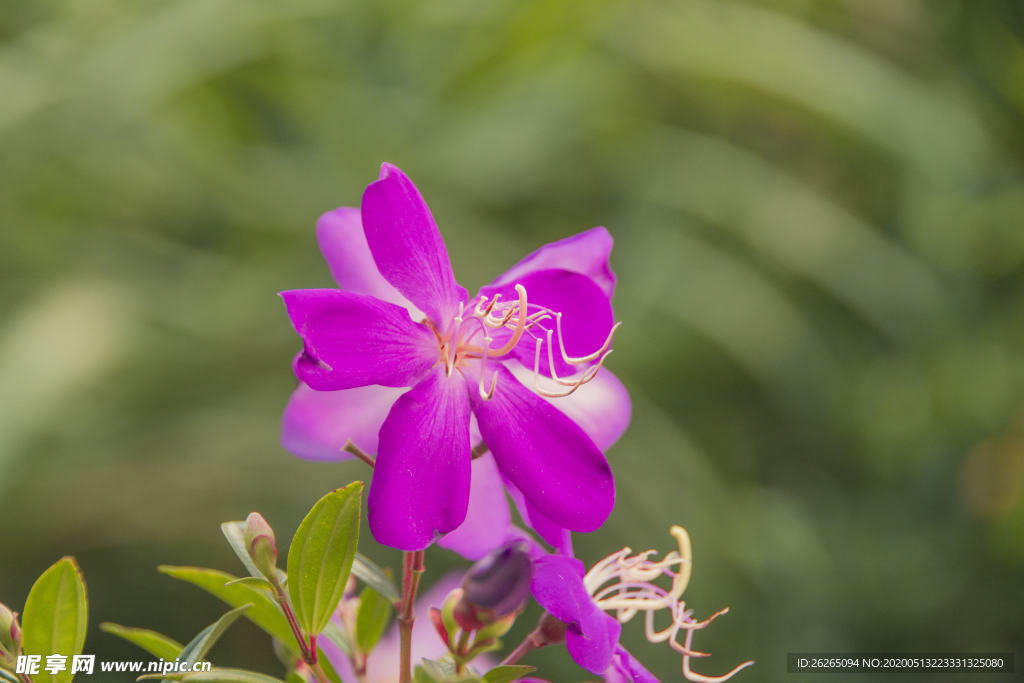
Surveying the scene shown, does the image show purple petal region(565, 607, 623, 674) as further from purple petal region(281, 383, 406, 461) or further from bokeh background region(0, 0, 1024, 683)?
bokeh background region(0, 0, 1024, 683)

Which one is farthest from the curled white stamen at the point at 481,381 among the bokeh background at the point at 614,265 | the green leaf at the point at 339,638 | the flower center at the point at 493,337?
the bokeh background at the point at 614,265

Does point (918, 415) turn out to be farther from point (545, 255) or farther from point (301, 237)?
Result: point (545, 255)

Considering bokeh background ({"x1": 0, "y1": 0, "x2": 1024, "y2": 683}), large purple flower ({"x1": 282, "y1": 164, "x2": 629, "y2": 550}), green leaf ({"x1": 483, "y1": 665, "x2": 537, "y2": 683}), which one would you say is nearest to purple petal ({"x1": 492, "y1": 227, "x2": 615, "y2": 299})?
large purple flower ({"x1": 282, "y1": 164, "x2": 629, "y2": 550})

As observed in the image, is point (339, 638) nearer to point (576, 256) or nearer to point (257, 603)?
point (257, 603)

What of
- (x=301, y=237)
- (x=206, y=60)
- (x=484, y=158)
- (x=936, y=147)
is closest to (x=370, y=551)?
(x=301, y=237)

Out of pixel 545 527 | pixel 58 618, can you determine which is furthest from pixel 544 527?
pixel 58 618
